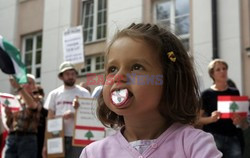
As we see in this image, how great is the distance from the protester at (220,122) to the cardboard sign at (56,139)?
1743 mm

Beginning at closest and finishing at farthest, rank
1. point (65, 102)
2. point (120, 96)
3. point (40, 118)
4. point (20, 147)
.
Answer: point (120, 96), point (20, 147), point (65, 102), point (40, 118)

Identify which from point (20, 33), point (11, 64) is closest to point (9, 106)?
point (11, 64)

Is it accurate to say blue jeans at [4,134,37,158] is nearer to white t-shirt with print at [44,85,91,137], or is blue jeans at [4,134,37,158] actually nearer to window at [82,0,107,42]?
white t-shirt with print at [44,85,91,137]

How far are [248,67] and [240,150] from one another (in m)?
3.57

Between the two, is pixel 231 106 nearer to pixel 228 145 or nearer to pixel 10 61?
pixel 228 145

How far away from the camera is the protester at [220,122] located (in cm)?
480

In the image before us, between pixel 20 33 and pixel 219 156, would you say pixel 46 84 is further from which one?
pixel 219 156

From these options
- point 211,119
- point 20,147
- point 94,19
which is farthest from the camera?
point 94,19

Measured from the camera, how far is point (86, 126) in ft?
19.0

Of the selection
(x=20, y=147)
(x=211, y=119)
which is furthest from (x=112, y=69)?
(x=20, y=147)

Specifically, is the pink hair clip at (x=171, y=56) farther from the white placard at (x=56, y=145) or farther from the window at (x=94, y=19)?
the window at (x=94, y=19)

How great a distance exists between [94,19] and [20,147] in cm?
663

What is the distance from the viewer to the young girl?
1520 mm

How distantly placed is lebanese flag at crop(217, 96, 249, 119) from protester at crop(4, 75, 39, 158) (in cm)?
216
